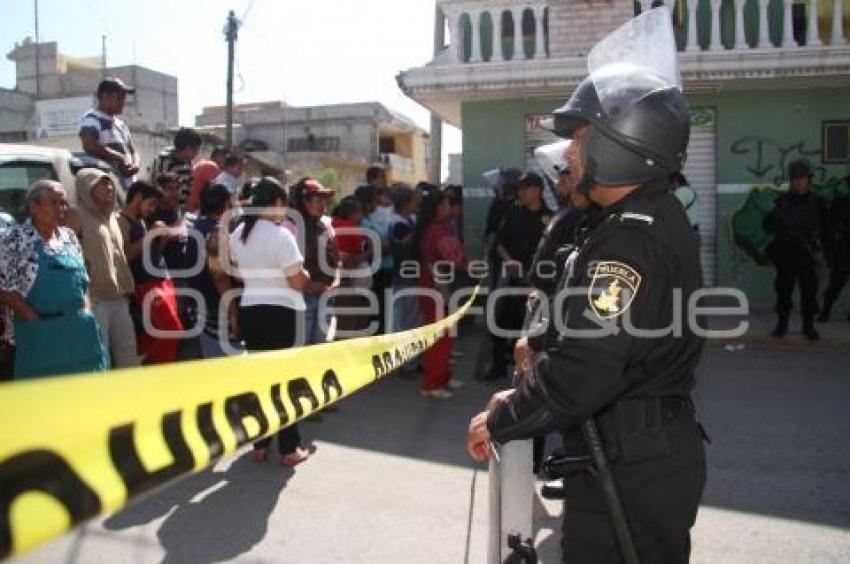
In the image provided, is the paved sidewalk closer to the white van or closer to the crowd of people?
the crowd of people

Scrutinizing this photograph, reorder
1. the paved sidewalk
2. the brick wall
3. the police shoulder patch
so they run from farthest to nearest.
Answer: the brick wall → the paved sidewalk → the police shoulder patch

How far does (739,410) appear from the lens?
242 inches

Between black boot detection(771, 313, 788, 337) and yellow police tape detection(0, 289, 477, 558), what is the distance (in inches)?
316

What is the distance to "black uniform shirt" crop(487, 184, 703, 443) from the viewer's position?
187 centimetres

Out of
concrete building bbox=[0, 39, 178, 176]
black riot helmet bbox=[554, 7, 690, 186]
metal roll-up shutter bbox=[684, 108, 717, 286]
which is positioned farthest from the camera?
concrete building bbox=[0, 39, 178, 176]

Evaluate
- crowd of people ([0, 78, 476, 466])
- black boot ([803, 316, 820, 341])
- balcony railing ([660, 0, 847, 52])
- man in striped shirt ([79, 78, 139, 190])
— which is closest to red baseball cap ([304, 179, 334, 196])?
crowd of people ([0, 78, 476, 466])

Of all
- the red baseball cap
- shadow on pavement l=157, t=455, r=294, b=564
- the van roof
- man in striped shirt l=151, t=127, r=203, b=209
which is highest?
man in striped shirt l=151, t=127, r=203, b=209

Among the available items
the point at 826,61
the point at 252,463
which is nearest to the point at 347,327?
the point at 252,463

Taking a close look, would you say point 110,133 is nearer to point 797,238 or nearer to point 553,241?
point 553,241

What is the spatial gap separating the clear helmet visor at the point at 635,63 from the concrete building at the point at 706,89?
26.6ft

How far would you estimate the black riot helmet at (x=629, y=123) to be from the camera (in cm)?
204

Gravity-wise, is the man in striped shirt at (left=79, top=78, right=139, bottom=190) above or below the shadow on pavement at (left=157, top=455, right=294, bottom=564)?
above

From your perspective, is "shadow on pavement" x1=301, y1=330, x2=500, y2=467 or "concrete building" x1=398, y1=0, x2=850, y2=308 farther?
"concrete building" x1=398, y1=0, x2=850, y2=308

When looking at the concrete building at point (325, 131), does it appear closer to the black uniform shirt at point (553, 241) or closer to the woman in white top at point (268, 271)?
the woman in white top at point (268, 271)
